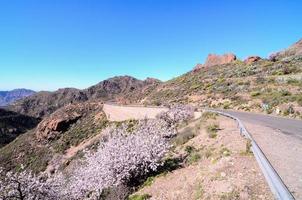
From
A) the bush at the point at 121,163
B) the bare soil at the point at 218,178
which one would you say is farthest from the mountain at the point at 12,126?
the bare soil at the point at 218,178

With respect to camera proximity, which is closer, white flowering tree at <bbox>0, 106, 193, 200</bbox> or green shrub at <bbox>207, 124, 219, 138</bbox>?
white flowering tree at <bbox>0, 106, 193, 200</bbox>

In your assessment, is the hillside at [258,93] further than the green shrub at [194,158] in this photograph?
Yes

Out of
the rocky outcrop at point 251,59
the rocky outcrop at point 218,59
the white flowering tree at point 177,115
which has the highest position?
the rocky outcrop at point 218,59

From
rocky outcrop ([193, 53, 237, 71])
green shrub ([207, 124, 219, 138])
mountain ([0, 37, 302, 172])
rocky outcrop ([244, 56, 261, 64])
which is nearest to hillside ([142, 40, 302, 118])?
mountain ([0, 37, 302, 172])

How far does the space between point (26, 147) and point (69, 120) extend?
403 inches

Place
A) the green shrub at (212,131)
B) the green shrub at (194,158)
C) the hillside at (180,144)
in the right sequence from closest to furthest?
the hillside at (180,144) < the green shrub at (194,158) < the green shrub at (212,131)

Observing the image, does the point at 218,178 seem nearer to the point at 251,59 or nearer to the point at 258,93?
the point at 258,93

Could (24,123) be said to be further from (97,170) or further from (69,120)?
(97,170)

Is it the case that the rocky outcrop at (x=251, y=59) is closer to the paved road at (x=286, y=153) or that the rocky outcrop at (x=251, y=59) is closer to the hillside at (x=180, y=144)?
the hillside at (x=180, y=144)

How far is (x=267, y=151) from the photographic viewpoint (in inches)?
427

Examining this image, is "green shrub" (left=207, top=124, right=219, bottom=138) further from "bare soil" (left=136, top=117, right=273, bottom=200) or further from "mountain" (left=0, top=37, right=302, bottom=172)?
"mountain" (left=0, top=37, right=302, bottom=172)

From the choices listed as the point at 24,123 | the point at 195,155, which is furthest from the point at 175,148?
the point at 24,123

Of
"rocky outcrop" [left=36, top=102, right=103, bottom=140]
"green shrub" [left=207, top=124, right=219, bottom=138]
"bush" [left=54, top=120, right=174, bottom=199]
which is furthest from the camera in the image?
"rocky outcrop" [left=36, top=102, right=103, bottom=140]

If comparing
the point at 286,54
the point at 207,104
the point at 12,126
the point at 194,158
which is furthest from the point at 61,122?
the point at 12,126
